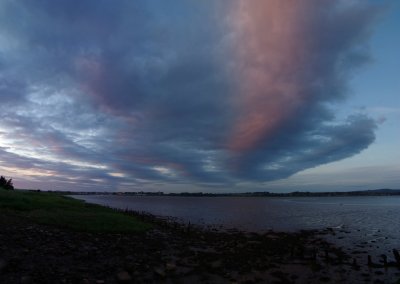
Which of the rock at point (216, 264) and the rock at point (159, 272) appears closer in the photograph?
the rock at point (159, 272)

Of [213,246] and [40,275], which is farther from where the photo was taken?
[213,246]

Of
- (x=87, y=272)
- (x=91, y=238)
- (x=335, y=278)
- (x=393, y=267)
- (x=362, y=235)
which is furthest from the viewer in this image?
(x=362, y=235)

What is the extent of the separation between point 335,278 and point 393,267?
736 centimetres

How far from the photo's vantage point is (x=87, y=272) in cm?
1923

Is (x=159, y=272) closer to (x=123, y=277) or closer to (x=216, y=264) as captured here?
(x=123, y=277)

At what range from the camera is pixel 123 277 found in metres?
19.1

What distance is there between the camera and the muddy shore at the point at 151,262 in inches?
742

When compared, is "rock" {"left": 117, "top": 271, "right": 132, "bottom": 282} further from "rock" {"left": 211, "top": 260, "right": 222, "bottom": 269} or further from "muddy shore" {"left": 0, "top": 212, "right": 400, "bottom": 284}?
→ "rock" {"left": 211, "top": 260, "right": 222, "bottom": 269}

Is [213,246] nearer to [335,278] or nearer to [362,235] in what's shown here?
[335,278]

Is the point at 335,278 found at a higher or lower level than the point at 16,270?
lower

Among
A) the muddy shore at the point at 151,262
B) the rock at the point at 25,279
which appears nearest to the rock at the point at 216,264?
the muddy shore at the point at 151,262

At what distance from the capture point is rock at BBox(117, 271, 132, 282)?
62.1 feet

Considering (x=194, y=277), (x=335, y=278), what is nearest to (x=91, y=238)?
(x=194, y=277)

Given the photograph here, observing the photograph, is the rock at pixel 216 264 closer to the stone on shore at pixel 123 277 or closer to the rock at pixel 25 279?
the stone on shore at pixel 123 277
